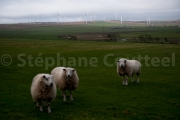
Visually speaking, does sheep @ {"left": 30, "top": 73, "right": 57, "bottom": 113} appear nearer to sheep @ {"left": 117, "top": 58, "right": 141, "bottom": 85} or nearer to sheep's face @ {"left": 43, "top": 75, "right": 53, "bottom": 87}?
sheep's face @ {"left": 43, "top": 75, "right": 53, "bottom": 87}

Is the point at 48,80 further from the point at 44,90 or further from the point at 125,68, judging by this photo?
the point at 125,68

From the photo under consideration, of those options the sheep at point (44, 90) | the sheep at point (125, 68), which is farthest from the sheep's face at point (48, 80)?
the sheep at point (125, 68)

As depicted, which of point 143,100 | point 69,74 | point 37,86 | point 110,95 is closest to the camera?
point 37,86

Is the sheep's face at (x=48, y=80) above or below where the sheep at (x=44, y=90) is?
above

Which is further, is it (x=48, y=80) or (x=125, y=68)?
(x=125, y=68)

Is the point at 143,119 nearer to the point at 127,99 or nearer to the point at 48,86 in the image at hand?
the point at 127,99

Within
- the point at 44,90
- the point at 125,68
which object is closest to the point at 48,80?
the point at 44,90

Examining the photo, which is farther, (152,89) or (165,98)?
(152,89)

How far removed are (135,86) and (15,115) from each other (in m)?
11.5

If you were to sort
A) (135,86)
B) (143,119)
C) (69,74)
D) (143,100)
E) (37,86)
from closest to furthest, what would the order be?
(143,119) → (37,86) → (69,74) → (143,100) → (135,86)

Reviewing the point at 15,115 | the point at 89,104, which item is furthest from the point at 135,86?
the point at 15,115

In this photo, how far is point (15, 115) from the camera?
1081 cm

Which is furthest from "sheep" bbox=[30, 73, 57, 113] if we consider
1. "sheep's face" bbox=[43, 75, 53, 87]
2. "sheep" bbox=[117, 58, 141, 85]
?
"sheep" bbox=[117, 58, 141, 85]

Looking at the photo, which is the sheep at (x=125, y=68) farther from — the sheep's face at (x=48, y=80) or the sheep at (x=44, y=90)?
the sheep's face at (x=48, y=80)
